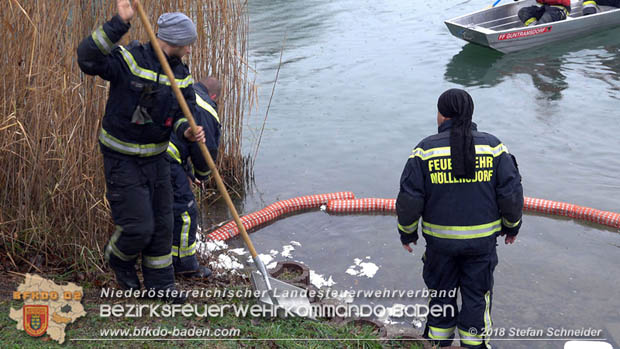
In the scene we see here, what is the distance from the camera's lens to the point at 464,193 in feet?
13.1

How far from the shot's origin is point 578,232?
22.4 ft

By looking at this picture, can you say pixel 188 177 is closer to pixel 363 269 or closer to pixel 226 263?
pixel 226 263

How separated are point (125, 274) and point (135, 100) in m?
1.36

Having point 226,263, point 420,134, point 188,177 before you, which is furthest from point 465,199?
point 420,134

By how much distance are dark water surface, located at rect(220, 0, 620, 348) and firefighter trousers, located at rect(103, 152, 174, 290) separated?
213cm

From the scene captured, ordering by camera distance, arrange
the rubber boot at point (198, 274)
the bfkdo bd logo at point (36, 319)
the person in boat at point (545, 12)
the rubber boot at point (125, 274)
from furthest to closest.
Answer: the person in boat at point (545, 12) < the rubber boot at point (198, 274) < the rubber boot at point (125, 274) < the bfkdo bd logo at point (36, 319)

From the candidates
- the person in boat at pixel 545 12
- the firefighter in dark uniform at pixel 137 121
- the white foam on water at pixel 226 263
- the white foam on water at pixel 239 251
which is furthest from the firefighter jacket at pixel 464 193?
the person in boat at pixel 545 12

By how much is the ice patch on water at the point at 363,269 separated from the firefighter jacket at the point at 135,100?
2.83 meters

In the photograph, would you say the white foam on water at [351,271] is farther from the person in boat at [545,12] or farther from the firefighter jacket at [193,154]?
the person in boat at [545,12]

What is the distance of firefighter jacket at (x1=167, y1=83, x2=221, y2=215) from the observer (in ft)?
15.4

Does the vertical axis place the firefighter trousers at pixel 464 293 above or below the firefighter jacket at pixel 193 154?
below

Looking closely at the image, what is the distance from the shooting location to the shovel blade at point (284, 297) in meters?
4.38

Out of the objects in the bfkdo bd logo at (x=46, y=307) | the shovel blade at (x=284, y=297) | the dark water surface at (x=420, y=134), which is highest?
the bfkdo bd logo at (x=46, y=307)

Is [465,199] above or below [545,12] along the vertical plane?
above
